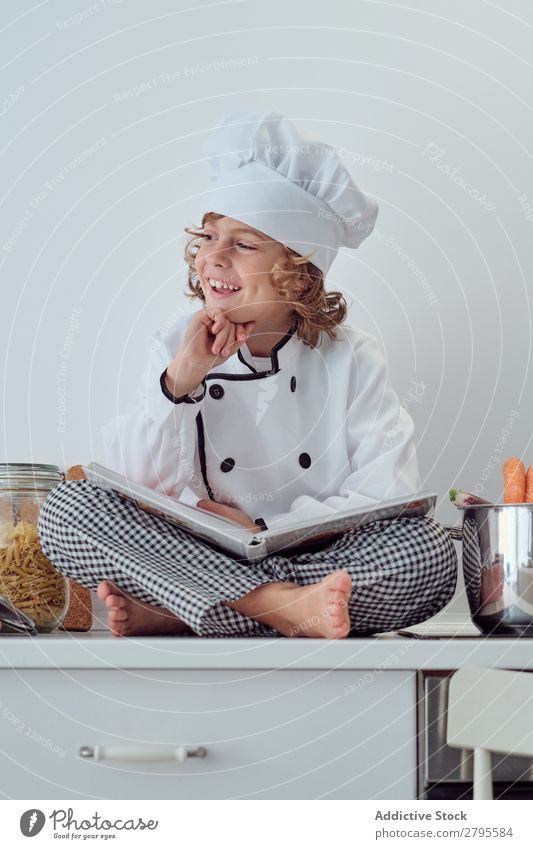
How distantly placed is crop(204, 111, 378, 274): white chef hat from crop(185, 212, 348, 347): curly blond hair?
0.06ft

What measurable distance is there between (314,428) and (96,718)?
1.45 feet

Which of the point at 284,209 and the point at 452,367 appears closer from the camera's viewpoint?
the point at 284,209

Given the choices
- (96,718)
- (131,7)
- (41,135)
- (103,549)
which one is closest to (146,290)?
(41,135)

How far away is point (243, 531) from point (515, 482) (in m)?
0.28

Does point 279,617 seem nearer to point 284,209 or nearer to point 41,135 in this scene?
point 284,209

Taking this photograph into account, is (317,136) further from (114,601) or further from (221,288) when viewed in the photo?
(114,601)

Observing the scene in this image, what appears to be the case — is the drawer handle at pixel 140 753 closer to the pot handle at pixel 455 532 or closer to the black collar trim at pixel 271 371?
the pot handle at pixel 455 532

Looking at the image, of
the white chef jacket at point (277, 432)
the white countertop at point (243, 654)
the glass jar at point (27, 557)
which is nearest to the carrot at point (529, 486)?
the white chef jacket at point (277, 432)

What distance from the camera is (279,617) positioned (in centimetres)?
94

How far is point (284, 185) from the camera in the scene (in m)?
1.15

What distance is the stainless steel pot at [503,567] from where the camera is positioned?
99 centimetres

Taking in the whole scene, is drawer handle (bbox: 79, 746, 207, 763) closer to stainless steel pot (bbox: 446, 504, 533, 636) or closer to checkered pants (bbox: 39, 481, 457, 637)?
checkered pants (bbox: 39, 481, 457, 637)

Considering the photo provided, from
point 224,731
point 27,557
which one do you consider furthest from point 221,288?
point 224,731

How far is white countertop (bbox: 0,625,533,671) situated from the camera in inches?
34.3
